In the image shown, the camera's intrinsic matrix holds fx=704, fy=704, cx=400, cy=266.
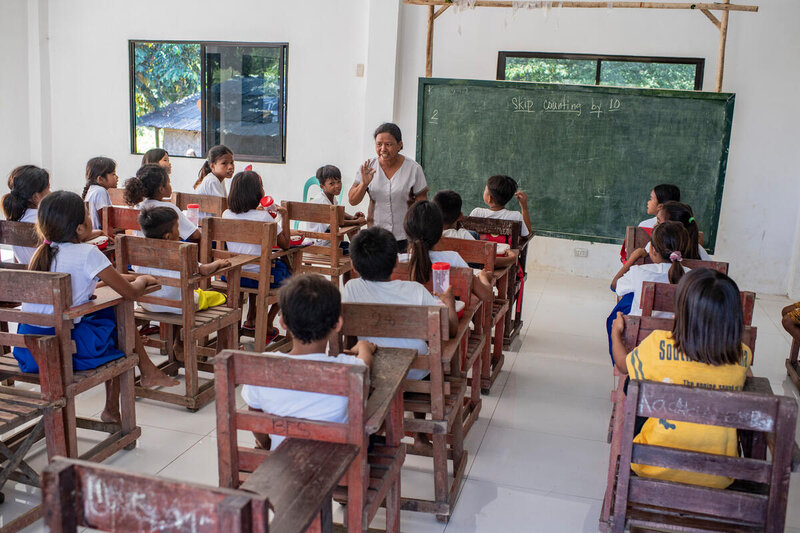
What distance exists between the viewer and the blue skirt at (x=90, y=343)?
2547 mm

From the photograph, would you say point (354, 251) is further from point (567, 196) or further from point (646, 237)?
point (567, 196)

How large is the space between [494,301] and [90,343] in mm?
2098

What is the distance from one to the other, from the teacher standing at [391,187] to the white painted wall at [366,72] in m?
2.02

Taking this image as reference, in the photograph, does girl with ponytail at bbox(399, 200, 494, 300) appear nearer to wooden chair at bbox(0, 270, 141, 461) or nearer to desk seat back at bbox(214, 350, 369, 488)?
wooden chair at bbox(0, 270, 141, 461)

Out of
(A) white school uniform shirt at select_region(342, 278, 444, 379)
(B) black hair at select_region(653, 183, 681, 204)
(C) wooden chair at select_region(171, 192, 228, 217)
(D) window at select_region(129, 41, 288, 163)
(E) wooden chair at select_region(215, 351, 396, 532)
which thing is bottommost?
(E) wooden chair at select_region(215, 351, 396, 532)

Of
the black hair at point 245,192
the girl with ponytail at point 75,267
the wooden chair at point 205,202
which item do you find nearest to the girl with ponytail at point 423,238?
the girl with ponytail at point 75,267

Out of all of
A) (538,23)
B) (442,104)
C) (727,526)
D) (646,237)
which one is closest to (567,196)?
(442,104)

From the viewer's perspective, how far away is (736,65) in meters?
6.11

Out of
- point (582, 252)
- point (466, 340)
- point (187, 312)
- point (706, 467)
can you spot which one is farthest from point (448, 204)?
point (582, 252)

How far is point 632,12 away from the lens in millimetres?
6277

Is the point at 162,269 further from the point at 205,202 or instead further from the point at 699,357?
the point at 699,357

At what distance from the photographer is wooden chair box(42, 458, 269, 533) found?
3.54ft

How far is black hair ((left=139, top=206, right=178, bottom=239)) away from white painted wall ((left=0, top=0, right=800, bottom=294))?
139 inches

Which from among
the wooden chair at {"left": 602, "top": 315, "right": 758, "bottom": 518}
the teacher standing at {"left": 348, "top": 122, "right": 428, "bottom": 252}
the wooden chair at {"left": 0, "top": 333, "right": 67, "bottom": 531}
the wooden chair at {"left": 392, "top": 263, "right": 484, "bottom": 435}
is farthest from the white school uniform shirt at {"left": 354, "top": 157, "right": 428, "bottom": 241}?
the wooden chair at {"left": 0, "top": 333, "right": 67, "bottom": 531}
